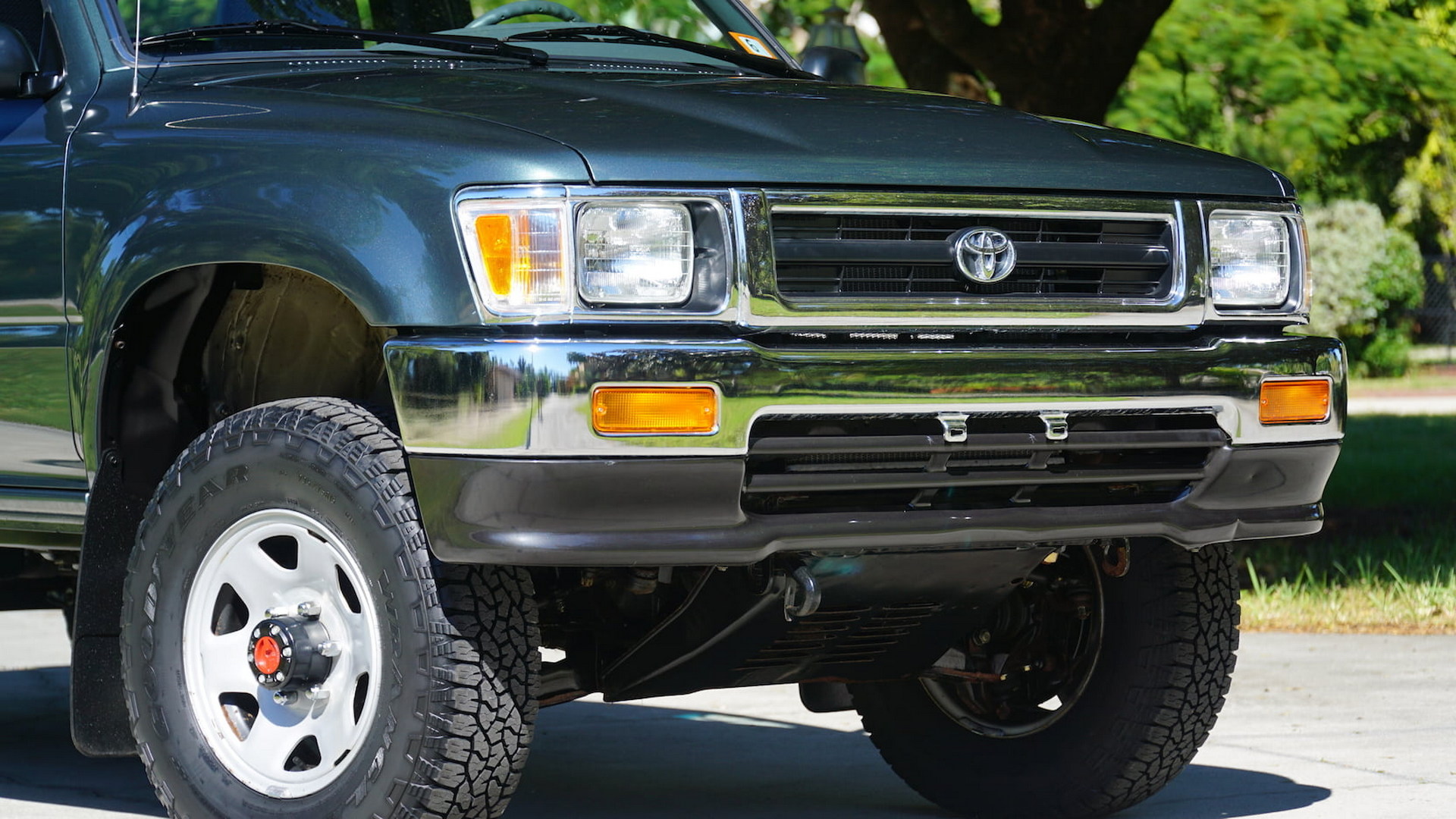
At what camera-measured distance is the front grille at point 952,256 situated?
12.2 feet

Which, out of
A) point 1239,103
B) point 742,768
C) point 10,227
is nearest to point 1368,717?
point 742,768

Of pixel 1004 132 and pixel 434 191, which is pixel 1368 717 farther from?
pixel 434 191

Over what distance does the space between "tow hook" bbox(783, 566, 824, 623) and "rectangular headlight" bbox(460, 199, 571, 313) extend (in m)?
0.70

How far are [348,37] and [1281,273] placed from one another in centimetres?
207

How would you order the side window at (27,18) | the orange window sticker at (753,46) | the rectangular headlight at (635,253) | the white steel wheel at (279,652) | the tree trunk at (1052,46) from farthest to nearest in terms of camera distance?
the tree trunk at (1052,46)
the orange window sticker at (753,46)
the side window at (27,18)
the white steel wheel at (279,652)
the rectangular headlight at (635,253)

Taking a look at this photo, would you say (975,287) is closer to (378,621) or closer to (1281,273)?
(1281,273)

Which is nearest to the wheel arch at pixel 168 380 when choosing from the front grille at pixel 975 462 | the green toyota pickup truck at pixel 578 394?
the green toyota pickup truck at pixel 578 394

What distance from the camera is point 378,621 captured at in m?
3.67

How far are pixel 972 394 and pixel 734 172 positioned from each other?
58 centimetres

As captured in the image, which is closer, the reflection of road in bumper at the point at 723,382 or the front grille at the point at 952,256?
the reflection of road in bumper at the point at 723,382

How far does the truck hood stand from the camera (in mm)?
3676

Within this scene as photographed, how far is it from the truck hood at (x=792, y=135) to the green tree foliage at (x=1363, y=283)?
23485mm

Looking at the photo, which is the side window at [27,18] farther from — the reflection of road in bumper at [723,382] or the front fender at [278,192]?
the reflection of road in bumper at [723,382]

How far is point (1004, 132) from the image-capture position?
4.11 m
